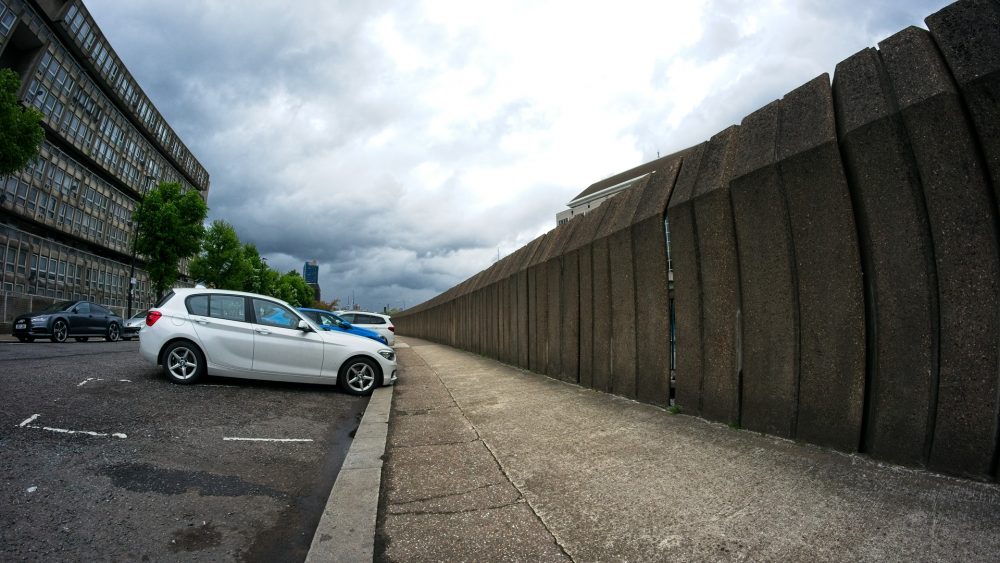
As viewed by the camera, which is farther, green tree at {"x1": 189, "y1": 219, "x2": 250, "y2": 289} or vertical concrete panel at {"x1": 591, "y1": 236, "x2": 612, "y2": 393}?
green tree at {"x1": 189, "y1": 219, "x2": 250, "y2": 289}

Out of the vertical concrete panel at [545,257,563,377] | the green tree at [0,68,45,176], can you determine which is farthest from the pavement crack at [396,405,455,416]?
the green tree at [0,68,45,176]

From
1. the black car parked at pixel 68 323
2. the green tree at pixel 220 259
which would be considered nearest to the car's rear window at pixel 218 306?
the black car parked at pixel 68 323

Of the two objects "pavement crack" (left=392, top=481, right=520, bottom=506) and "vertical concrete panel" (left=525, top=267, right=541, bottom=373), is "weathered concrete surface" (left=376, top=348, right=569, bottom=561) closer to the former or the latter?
"pavement crack" (left=392, top=481, right=520, bottom=506)

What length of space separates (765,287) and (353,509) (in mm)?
3610

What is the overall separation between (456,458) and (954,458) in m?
3.41

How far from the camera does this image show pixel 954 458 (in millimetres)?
2887

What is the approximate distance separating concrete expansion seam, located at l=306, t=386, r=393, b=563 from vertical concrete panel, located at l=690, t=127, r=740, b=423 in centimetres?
309

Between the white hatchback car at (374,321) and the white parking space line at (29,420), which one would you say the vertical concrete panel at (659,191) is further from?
the white hatchback car at (374,321)

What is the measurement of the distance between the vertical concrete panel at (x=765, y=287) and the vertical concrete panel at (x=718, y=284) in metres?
0.11

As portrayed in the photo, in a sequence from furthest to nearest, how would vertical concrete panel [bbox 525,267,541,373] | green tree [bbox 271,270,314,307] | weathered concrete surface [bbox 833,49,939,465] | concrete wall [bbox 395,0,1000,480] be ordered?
green tree [bbox 271,270,314,307]
vertical concrete panel [bbox 525,267,541,373]
weathered concrete surface [bbox 833,49,939,465]
concrete wall [bbox 395,0,1000,480]

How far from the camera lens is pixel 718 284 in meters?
4.64

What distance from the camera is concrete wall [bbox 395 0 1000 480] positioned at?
287 cm

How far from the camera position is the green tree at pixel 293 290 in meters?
99.4

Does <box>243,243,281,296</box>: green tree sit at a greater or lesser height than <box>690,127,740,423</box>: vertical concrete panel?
greater
